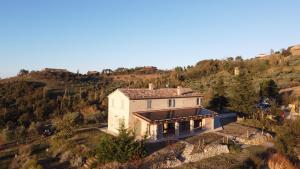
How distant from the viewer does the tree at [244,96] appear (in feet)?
139

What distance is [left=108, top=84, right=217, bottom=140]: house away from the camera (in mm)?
31750

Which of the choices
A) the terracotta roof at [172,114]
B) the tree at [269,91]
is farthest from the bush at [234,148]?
the tree at [269,91]

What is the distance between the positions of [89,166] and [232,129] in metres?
21.4

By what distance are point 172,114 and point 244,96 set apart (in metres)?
15.3

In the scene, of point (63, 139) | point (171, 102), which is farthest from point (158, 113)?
point (63, 139)

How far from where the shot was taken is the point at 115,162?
2416cm

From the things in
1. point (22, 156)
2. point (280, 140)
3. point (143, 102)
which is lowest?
point (22, 156)

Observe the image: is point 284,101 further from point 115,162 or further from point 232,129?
point 115,162

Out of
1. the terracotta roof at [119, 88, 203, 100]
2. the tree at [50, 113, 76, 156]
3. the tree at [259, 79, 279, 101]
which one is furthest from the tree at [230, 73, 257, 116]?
the tree at [50, 113, 76, 156]

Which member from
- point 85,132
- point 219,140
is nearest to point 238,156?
point 219,140

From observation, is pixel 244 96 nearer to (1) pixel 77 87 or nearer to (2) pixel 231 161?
(2) pixel 231 161

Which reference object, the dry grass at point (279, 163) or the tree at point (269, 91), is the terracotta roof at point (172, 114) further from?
the tree at point (269, 91)

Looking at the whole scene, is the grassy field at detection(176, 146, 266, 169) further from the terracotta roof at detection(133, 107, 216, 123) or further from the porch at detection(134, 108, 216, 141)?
the terracotta roof at detection(133, 107, 216, 123)

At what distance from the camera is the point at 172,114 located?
111 feet
